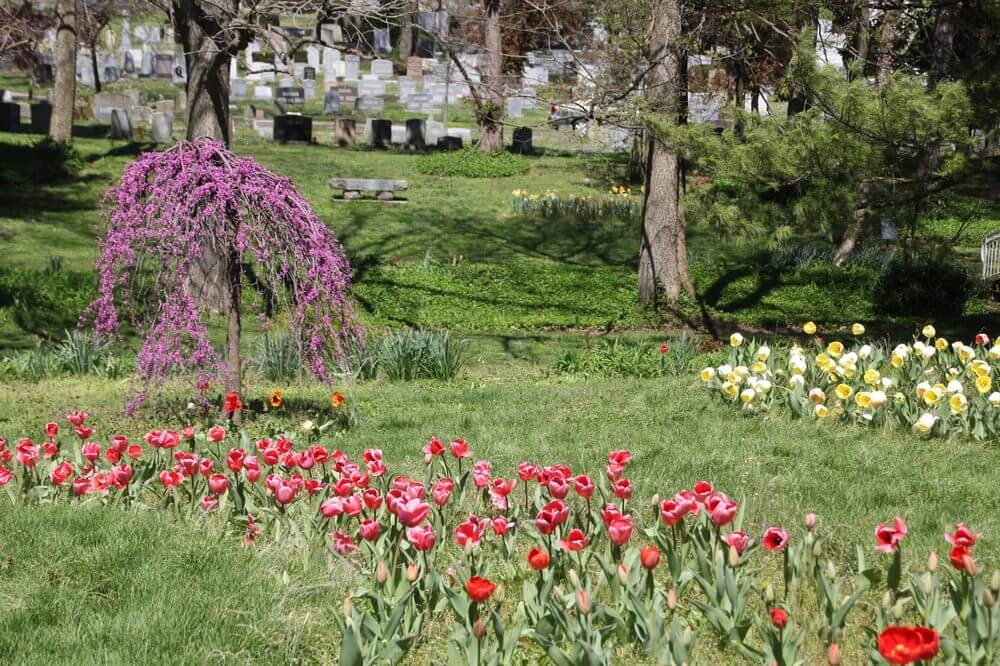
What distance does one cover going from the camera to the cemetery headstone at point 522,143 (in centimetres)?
3002

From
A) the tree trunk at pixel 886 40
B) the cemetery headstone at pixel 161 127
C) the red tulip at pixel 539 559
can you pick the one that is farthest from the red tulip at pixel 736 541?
the cemetery headstone at pixel 161 127

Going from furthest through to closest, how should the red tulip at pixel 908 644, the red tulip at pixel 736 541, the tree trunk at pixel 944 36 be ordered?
1. the tree trunk at pixel 944 36
2. the red tulip at pixel 736 541
3. the red tulip at pixel 908 644

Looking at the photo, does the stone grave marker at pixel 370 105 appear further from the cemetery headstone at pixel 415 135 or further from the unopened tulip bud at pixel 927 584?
the unopened tulip bud at pixel 927 584

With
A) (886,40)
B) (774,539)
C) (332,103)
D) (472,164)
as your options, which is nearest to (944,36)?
(886,40)

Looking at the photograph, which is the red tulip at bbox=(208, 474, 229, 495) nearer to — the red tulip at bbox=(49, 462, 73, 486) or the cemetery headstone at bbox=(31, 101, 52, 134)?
the red tulip at bbox=(49, 462, 73, 486)

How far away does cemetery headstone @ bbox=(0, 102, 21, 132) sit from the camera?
86.7ft

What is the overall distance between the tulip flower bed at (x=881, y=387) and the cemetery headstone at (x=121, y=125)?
20.7 m

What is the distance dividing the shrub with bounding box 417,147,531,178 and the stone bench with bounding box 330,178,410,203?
14.4 feet

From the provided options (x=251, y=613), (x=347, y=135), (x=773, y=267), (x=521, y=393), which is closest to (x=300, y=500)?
(x=251, y=613)

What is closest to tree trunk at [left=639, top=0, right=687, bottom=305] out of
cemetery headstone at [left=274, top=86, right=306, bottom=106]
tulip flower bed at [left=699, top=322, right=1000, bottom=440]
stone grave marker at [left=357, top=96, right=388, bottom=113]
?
tulip flower bed at [left=699, top=322, right=1000, bottom=440]

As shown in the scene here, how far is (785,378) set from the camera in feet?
26.6

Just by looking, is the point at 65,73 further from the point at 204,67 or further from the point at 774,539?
the point at 774,539

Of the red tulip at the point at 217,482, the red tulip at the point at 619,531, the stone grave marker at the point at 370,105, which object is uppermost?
the stone grave marker at the point at 370,105

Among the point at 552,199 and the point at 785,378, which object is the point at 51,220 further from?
the point at 785,378
